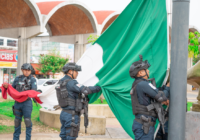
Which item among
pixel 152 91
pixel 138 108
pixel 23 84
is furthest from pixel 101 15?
pixel 152 91

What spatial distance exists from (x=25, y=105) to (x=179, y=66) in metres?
4.17

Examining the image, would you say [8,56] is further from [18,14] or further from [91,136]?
[91,136]

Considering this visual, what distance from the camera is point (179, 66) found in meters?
3.01

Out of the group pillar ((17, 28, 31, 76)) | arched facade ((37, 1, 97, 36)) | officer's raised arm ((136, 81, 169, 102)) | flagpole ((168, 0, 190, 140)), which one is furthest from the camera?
arched facade ((37, 1, 97, 36))

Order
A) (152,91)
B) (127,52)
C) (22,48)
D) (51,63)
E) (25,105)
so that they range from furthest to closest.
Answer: (51,63)
(22,48)
(25,105)
(127,52)
(152,91)

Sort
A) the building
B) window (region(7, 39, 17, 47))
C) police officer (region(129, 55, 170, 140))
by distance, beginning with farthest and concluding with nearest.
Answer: window (region(7, 39, 17, 47)) → the building → police officer (region(129, 55, 170, 140))

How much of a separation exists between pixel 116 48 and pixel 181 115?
202cm

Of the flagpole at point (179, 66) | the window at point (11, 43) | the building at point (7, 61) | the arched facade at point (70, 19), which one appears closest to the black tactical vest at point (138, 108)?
the flagpole at point (179, 66)

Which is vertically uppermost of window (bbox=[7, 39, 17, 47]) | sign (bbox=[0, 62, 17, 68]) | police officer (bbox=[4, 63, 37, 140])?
window (bbox=[7, 39, 17, 47])

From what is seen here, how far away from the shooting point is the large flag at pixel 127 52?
3.94 meters

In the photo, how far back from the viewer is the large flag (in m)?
3.94

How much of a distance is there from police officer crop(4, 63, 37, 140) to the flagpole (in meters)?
3.93

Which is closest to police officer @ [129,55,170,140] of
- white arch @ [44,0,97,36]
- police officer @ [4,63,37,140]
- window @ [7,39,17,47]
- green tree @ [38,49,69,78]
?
police officer @ [4,63,37,140]

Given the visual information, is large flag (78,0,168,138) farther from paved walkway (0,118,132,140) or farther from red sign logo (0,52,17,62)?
red sign logo (0,52,17,62)
